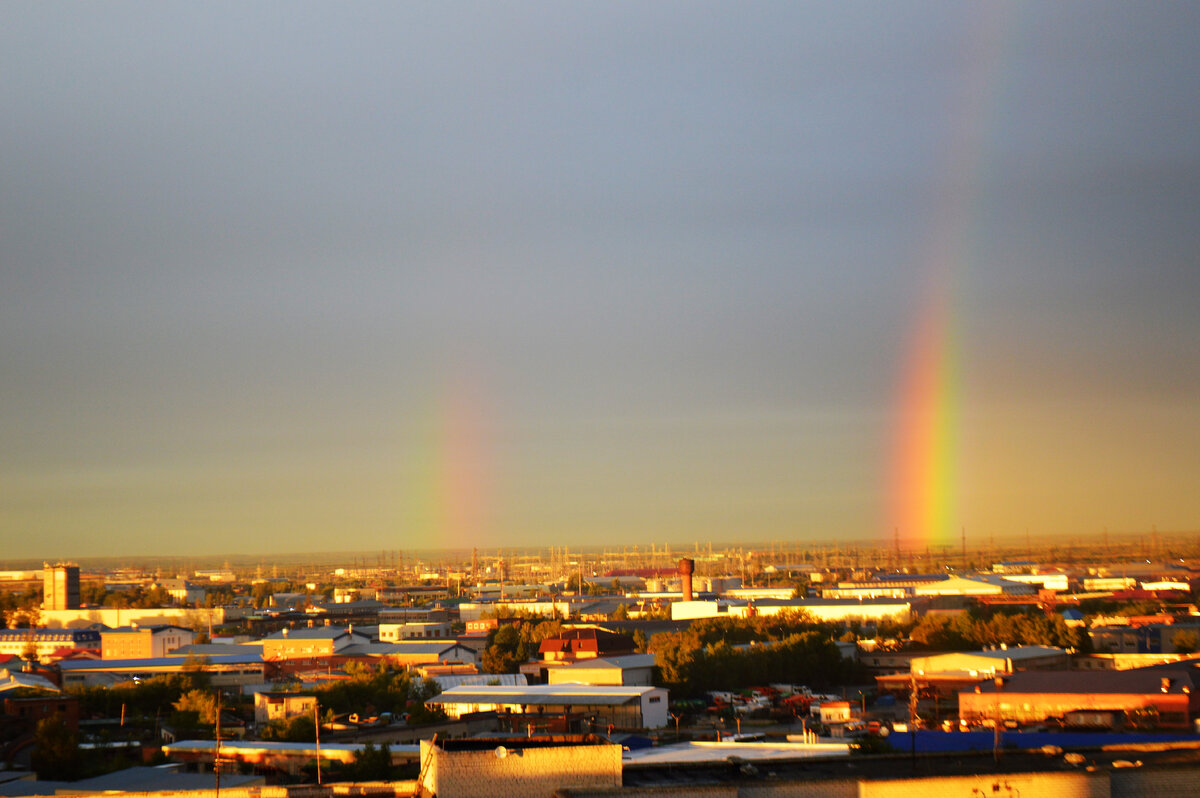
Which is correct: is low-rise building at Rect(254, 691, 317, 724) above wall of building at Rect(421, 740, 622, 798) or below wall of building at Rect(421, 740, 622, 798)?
below

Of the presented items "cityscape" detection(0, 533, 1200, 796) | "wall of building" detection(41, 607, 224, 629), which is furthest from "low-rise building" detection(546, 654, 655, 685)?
"wall of building" detection(41, 607, 224, 629)

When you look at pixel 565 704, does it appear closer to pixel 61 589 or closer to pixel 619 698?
pixel 619 698

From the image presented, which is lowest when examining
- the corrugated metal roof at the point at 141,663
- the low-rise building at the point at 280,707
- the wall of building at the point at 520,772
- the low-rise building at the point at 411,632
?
the low-rise building at the point at 411,632

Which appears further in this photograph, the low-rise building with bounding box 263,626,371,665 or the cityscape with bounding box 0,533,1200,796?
the low-rise building with bounding box 263,626,371,665

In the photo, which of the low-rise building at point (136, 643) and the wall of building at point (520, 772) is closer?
the wall of building at point (520, 772)

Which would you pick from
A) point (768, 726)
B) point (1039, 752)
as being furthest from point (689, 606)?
point (1039, 752)

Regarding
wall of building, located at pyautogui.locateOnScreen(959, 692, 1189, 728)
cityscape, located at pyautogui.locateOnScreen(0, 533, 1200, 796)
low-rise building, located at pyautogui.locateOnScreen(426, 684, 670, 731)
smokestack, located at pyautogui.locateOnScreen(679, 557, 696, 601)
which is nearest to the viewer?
cityscape, located at pyautogui.locateOnScreen(0, 533, 1200, 796)

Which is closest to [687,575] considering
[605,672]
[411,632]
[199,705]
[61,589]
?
[411,632]

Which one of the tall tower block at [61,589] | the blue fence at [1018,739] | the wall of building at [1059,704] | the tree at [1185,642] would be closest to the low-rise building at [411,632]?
the tall tower block at [61,589]

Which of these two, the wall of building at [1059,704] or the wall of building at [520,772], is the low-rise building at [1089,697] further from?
the wall of building at [520,772]

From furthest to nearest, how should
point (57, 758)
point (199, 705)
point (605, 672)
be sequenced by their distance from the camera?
1. point (605, 672)
2. point (199, 705)
3. point (57, 758)

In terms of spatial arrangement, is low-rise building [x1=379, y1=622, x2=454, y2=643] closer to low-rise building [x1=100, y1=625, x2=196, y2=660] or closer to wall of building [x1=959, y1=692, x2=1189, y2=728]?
low-rise building [x1=100, y1=625, x2=196, y2=660]
